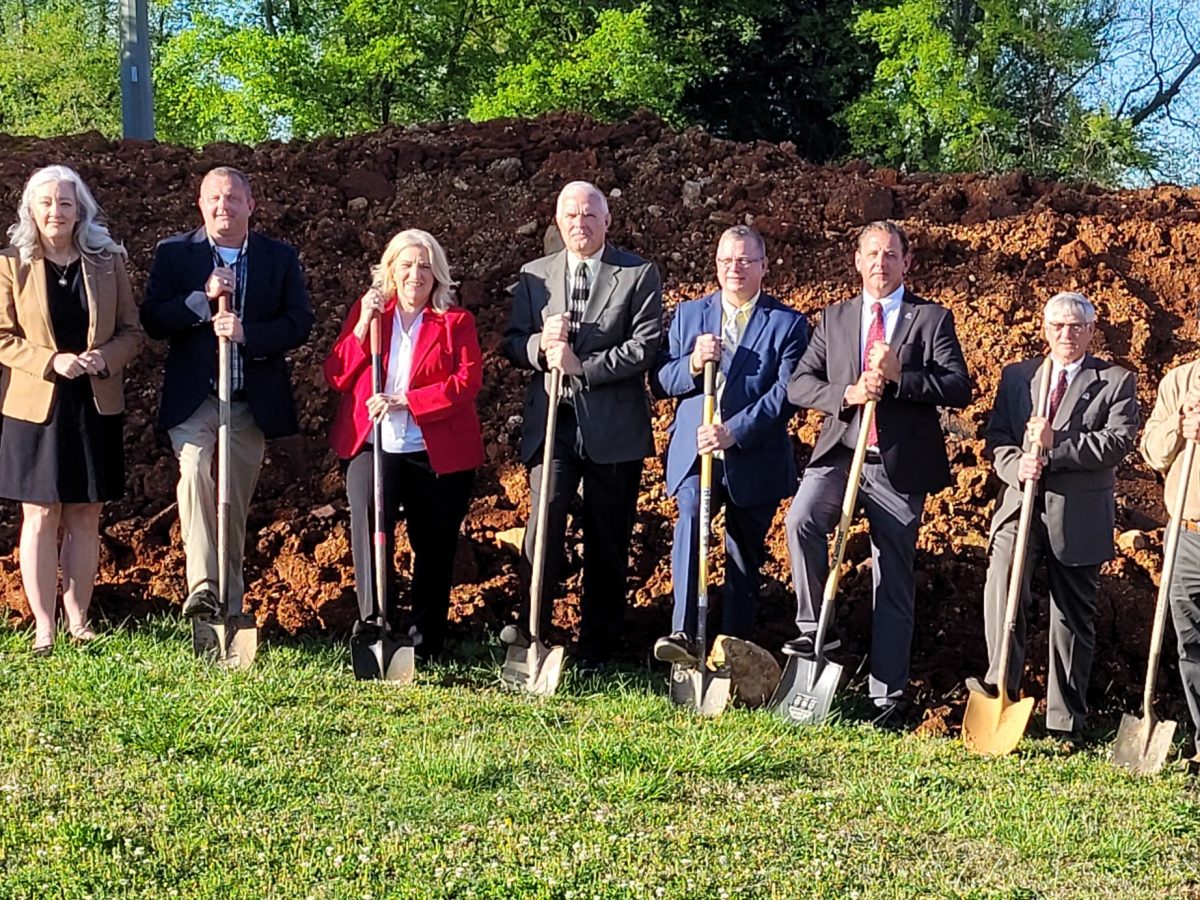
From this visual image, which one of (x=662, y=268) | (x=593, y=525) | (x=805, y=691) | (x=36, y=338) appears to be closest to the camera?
(x=805, y=691)

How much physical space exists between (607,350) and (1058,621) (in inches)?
88.3

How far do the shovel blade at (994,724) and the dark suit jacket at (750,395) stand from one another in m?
1.20

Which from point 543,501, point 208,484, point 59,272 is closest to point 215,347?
point 208,484

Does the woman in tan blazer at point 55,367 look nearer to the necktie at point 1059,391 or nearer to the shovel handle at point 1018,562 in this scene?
the shovel handle at point 1018,562

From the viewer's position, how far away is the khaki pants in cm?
618

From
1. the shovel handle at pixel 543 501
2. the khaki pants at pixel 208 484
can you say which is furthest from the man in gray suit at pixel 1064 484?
the khaki pants at pixel 208 484

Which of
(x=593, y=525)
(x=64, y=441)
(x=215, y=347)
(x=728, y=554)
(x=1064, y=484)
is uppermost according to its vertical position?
(x=215, y=347)

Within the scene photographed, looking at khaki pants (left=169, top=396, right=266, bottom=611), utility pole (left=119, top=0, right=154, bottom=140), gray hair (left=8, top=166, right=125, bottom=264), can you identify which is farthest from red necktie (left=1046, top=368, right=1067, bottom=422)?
utility pole (left=119, top=0, right=154, bottom=140)

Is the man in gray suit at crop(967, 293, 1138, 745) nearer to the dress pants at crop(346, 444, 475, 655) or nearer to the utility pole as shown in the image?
the dress pants at crop(346, 444, 475, 655)

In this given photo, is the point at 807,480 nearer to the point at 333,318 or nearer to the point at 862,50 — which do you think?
the point at 333,318

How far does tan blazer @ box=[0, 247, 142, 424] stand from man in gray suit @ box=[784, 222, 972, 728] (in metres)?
3.03

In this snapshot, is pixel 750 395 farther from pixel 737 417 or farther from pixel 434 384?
pixel 434 384

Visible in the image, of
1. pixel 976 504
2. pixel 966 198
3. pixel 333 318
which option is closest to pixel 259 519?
pixel 333 318

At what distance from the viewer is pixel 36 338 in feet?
20.0
